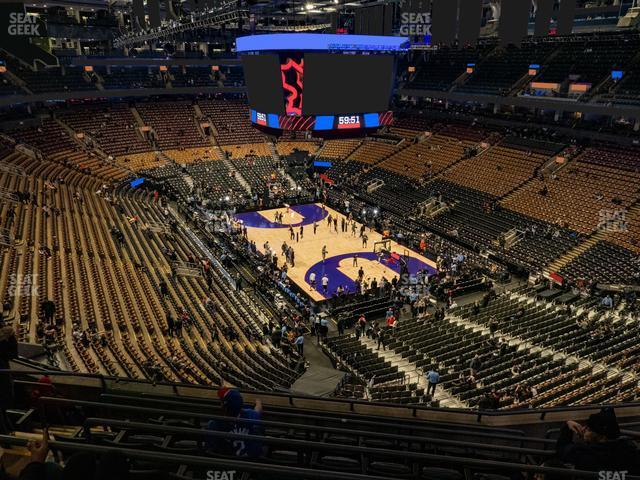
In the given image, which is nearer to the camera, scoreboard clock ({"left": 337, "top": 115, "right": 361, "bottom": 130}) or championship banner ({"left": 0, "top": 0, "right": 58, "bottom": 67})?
championship banner ({"left": 0, "top": 0, "right": 58, "bottom": 67})

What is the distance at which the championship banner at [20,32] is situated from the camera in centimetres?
925

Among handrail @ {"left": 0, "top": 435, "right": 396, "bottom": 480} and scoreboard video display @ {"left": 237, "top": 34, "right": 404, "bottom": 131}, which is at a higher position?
scoreboard video display @ {"left": 237, "top": 34, "right": 404, "bottom": 131}

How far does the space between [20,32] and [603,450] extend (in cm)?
1164

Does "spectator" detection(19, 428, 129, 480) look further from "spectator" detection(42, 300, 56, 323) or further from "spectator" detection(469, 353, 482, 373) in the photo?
"spectator" detection(469, 353, 482, 373)

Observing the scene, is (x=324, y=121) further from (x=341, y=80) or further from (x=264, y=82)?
(x=264, y=82)

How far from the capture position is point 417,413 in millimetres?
6496

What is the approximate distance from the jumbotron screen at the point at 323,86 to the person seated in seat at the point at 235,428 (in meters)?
14.9

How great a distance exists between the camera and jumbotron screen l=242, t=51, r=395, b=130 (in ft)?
58.3

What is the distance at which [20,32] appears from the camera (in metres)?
9.41

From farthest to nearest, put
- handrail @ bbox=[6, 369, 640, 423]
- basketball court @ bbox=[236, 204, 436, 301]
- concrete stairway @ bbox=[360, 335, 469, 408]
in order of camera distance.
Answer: basketball court @ bbox=[236, 204, 436, 301] < concrete stairway @ bbox=[360, 335, 469, 408] < handrail @ bbox=[6, 369, 640, 423]

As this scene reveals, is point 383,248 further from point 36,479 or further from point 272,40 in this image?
point 36,479

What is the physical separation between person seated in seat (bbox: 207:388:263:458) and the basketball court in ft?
63.1
